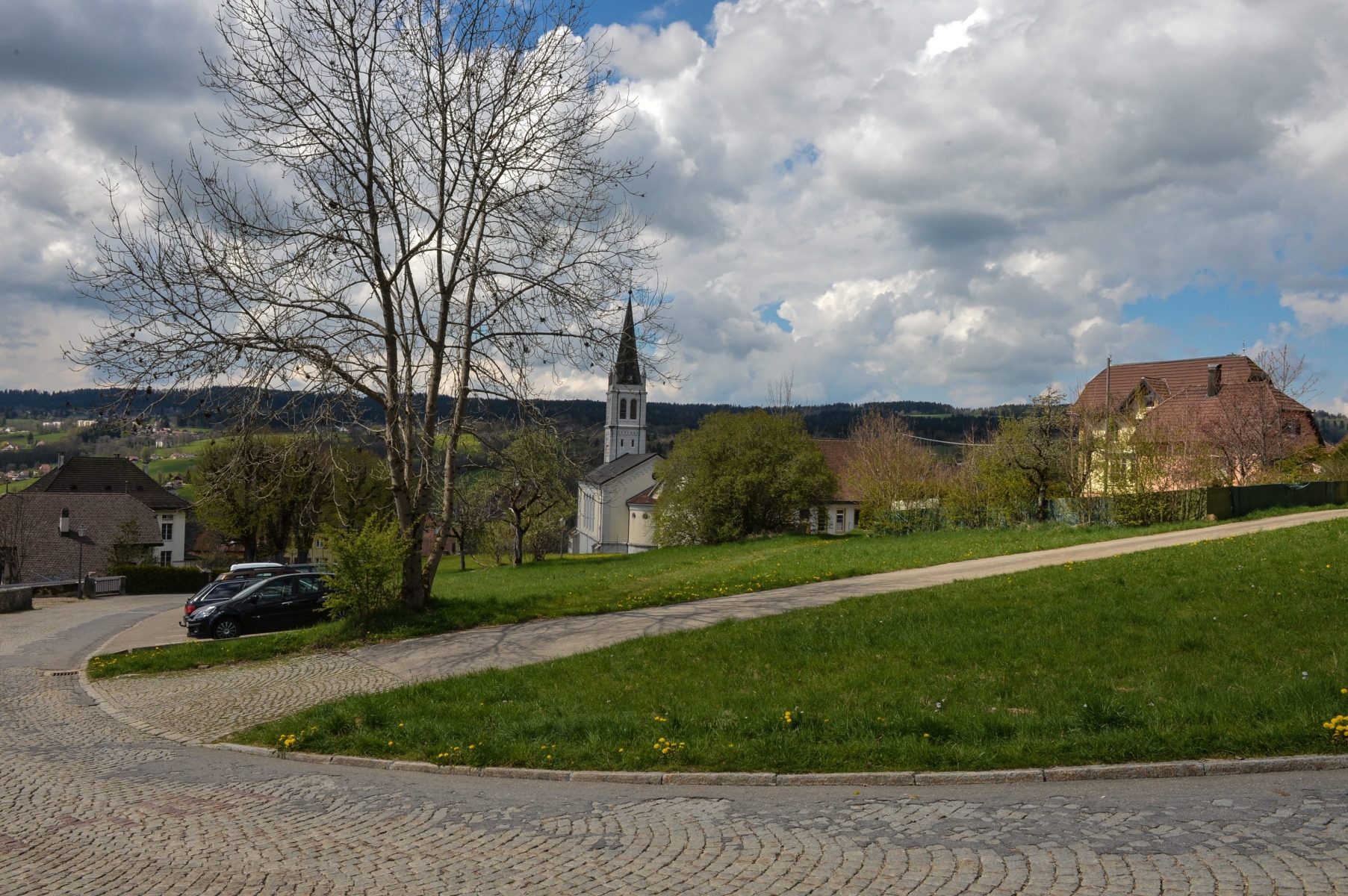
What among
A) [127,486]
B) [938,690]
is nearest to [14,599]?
[938,690]

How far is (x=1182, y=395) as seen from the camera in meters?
48.4

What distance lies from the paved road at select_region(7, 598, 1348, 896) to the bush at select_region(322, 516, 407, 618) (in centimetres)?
809

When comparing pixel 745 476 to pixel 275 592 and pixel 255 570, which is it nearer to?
pixel 255 570

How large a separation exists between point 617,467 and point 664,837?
84.5 m

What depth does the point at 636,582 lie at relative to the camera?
936 inches

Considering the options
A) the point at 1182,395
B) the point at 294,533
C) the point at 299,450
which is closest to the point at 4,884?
the point at 299,450

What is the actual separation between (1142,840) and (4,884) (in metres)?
7.33

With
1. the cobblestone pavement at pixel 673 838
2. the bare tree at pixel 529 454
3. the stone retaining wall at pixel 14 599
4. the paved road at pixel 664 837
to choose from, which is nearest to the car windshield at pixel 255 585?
the bare tree at pixel 529 454

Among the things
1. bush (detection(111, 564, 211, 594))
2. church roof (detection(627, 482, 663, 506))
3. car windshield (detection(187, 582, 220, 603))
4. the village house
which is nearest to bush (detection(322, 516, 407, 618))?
car windshield (detection(187, 582, 220, 603))

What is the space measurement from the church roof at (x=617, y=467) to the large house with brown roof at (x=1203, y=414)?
39.3 meters

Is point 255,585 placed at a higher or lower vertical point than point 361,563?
lower

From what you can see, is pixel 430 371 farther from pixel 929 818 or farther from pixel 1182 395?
pixel 1182 395

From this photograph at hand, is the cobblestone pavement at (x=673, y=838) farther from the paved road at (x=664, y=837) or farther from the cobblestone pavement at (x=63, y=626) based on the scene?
the cobblestone pavement at (x=63, y=626)

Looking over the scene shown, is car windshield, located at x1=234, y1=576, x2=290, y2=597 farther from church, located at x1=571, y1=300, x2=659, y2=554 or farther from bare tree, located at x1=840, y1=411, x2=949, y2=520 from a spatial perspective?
church, located at x1=571, y1=300, x2=659, y2=554
